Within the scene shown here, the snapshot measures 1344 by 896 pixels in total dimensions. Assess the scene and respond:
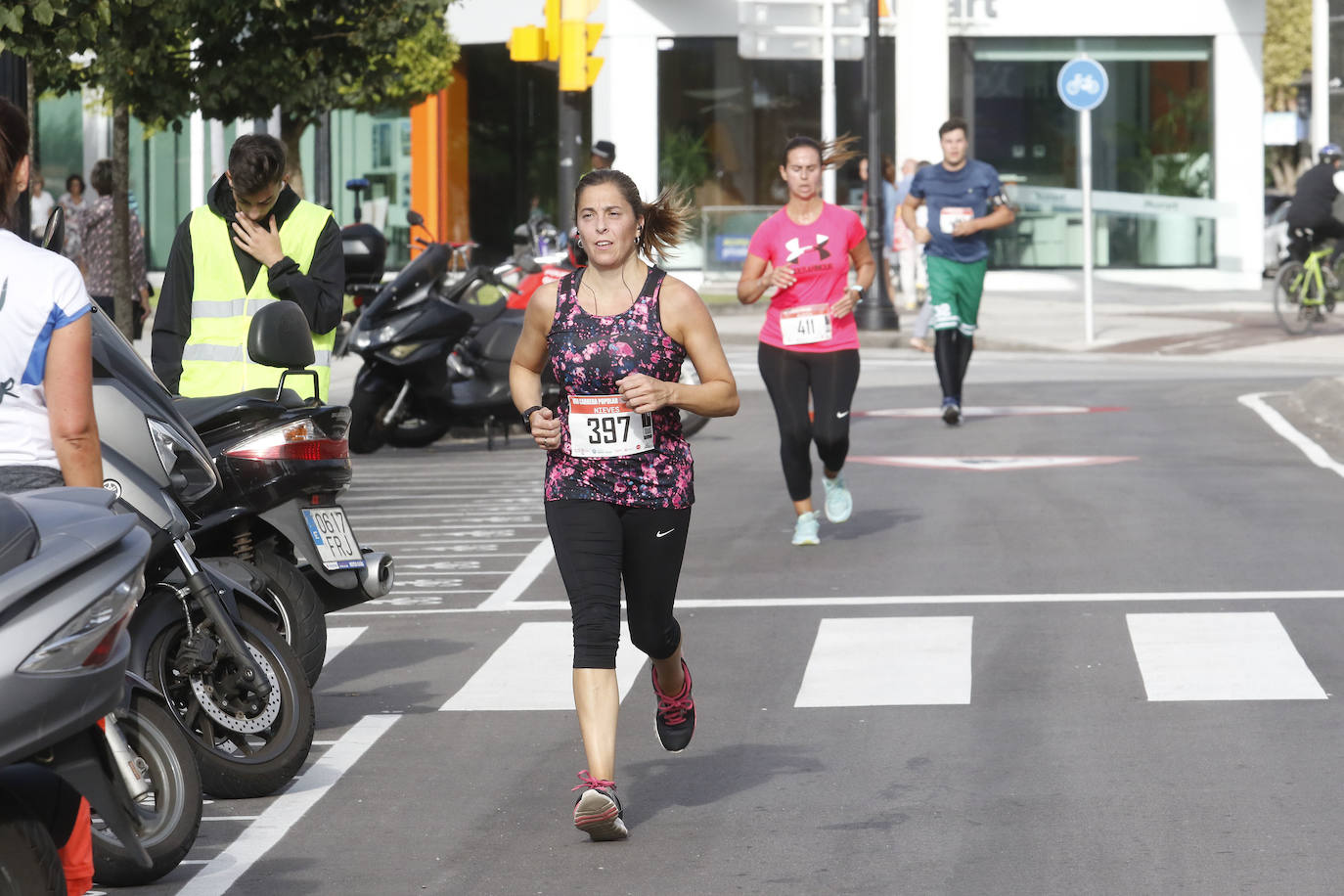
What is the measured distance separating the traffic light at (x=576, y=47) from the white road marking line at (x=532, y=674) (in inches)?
378

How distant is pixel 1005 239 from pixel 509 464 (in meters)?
22.6

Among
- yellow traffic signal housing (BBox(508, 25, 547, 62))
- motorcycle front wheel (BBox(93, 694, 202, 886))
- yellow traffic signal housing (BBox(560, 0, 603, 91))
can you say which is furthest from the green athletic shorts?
motorcycle front wheel (BBox(93, 694, 202, 886))

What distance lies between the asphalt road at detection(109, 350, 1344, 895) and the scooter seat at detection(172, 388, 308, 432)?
1.04 metres

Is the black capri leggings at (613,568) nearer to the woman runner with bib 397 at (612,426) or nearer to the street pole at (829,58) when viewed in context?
the woman runner with bib 397 at (612,426)

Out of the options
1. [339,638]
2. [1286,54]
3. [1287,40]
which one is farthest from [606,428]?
[1286,54]

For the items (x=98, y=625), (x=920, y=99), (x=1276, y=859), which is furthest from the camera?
(x=920, y=99)

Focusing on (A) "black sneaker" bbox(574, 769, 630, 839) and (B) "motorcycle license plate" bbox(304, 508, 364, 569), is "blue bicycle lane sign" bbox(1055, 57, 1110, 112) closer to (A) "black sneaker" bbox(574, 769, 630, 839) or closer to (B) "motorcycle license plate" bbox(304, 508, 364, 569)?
(B) "motorcycle license plate" bbox(304, 508, 364, 569)

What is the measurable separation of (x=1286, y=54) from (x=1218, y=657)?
63.3 meters

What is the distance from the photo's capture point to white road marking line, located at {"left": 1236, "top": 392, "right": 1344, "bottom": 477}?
47.6 feet

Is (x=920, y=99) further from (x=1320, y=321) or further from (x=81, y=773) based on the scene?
(x=81, y=773)

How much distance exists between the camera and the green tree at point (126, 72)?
1507 centimetres

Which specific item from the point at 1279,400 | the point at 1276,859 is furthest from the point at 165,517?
the point at 1279,400

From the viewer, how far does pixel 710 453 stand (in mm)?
15992

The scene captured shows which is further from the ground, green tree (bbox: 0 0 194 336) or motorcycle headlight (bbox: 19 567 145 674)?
green tree (bbox: 0 0 194 336)
